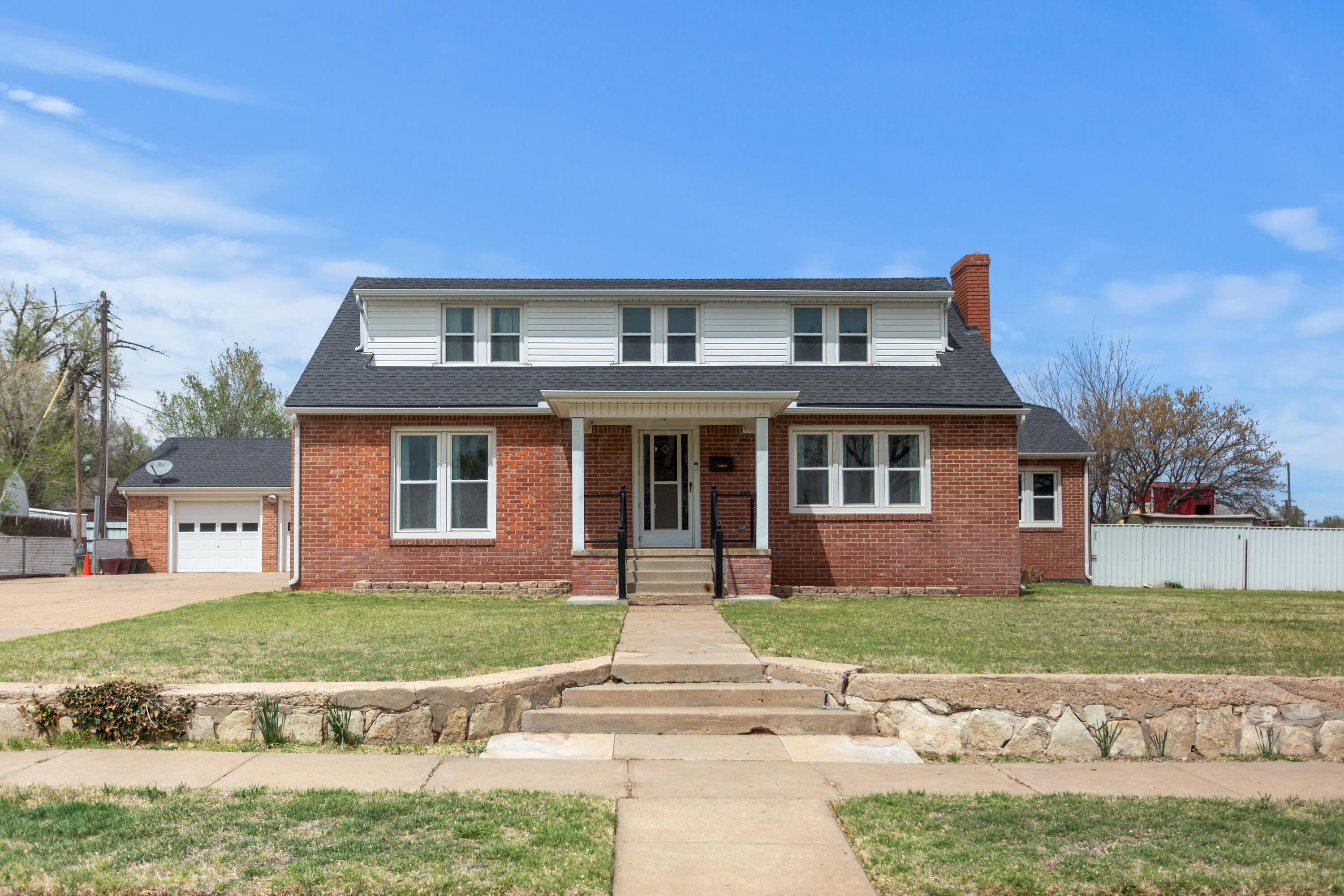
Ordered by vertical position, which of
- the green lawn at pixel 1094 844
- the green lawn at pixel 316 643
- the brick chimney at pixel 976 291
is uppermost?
the brick chimney at pixel 976 291

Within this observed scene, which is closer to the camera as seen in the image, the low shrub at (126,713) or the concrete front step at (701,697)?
the low shrub at (126,713)

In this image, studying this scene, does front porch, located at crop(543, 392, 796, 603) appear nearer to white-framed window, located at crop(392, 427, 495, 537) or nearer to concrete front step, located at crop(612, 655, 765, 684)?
white-framed window, located at crop(392, 427, 495, 537)

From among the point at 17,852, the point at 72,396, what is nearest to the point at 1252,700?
the point at 17,852

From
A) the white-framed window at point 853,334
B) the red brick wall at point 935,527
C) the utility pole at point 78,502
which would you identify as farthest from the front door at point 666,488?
the utility pole at point 78,502

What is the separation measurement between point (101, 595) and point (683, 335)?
1112 centimetres

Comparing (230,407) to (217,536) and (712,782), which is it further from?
(712,782)

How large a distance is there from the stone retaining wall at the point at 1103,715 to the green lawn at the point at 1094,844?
165 cm

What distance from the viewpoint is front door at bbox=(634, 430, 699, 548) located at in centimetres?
1680

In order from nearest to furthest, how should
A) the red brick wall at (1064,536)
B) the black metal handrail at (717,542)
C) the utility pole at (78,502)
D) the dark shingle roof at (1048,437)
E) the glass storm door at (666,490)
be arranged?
the black metal handrail at (717,542), the glass storm door at (666,490), the dark shingle roof at (1048,437), the red brick wall at (1064,536), the utility pole at (78,502)

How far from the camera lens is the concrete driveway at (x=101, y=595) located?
41.5 feet

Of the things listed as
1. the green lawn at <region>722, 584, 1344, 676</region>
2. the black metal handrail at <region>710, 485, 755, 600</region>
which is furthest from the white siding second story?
the green lawn at <region>722, 584, 1344, 676</region>

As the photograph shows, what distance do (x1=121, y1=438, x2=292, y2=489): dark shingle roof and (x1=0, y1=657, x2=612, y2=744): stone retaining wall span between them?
20211 millimetres

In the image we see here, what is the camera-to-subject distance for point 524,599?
15.4 metres

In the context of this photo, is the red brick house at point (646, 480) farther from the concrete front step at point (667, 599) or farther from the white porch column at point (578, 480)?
the concrete front step at point (667, 599)
